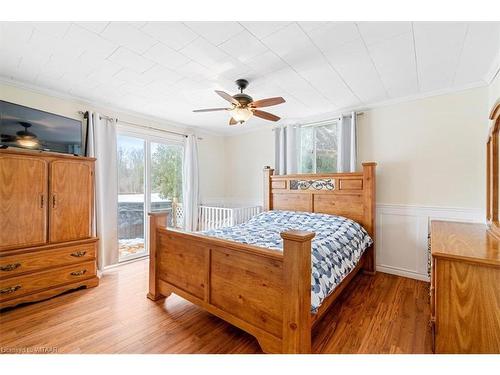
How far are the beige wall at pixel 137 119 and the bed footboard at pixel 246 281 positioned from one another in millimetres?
2139

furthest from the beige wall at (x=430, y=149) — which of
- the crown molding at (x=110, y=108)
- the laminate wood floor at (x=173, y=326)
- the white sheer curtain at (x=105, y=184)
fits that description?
the white sheer curtain at (x=105, y=184)

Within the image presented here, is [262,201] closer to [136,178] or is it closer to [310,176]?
[310,176]

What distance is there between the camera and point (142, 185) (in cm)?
A: 400

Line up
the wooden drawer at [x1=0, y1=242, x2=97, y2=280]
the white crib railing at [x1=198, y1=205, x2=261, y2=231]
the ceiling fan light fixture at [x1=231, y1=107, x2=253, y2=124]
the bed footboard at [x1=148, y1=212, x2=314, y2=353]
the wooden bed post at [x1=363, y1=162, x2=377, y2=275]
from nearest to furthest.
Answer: the bed footboard at [x1=148, y1=212, x2=314, y2=353]
the wooden drawer at [x1=0, y1=242, x2=97, y2=280]
the ceiling fan light fixture at [x1=231, y1=107, x2=253, y2=124]
the wooden bed post at [x1=363, y1=162, x2=377, y2=275]
the white crib railing at [x1=198, y1=205, x2=261, y2=231]

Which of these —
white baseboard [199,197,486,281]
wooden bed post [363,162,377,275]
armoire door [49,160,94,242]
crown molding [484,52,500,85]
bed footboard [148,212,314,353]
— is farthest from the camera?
wooden bed post [363,162,377,275]

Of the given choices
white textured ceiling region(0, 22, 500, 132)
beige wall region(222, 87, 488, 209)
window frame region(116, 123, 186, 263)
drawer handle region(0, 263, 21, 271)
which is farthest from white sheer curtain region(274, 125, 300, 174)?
drawer handle region(0, 263, 21, 271)

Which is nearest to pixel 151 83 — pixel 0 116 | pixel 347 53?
pixel 0 116

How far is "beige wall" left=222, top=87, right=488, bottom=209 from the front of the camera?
2707 millimetres

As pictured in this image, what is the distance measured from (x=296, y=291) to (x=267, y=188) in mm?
2834

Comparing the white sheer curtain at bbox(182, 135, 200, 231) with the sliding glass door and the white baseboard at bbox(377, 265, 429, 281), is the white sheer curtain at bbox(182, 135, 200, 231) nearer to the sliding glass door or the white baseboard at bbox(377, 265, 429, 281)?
the sliding glass door

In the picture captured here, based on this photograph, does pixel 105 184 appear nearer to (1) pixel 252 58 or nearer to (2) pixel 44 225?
(2) pixel 44 225

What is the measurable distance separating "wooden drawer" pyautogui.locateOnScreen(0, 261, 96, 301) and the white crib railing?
6.39 ft

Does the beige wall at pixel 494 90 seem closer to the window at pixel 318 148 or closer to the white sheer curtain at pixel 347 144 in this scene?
the white sheer curtain at pixel 347 144

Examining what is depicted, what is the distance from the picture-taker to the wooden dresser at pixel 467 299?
1357mm
